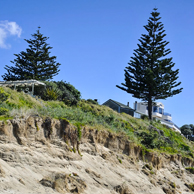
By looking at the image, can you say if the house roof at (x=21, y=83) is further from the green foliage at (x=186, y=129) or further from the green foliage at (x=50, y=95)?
the green foliage at (x=186, y=129)

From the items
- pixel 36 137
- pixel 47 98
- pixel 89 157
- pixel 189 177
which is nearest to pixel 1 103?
pixel 36 137

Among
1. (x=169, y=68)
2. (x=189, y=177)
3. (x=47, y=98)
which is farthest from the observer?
(x=169, y=68)

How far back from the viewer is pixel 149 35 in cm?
4600

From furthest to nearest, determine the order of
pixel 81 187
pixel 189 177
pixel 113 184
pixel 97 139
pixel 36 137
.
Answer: pixel 189 177 < pixel 97 139 < pixel 113 184 < pixel 36 137 < pixel 81 187

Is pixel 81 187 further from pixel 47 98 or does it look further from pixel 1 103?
pixel 47 98

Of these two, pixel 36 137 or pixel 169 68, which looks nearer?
pixel 36 137

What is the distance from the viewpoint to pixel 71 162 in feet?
50.3

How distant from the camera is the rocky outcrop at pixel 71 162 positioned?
498 inches

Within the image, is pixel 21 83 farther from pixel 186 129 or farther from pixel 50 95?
pixel 186 129

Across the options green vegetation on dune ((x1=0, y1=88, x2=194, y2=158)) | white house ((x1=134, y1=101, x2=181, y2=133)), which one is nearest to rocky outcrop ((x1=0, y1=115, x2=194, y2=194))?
green vegetation on dune ((x1=0, y1=88, x2=194, y2=158))

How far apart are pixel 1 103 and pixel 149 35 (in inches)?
1279

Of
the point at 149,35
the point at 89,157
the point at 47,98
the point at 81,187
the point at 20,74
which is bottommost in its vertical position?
the point at 81,187

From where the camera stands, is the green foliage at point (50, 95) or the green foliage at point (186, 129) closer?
the green foliage at point (50, 95)

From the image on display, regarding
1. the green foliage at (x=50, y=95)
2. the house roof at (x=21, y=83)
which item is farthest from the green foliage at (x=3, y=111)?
the green foliage at (x=50, y=95)
